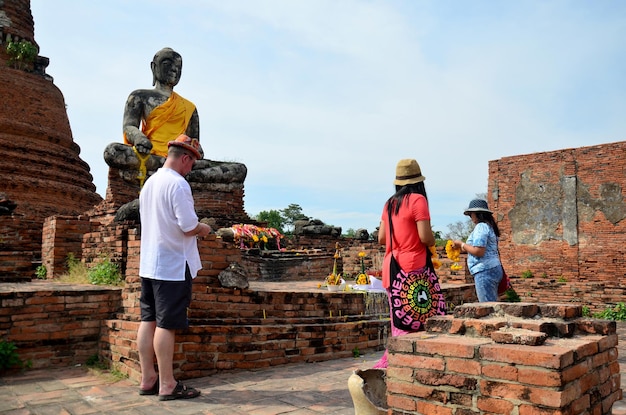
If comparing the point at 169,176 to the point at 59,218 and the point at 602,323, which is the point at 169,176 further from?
the point at 59,218

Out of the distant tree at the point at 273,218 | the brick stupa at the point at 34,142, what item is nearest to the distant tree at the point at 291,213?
the distant tree at the point at 273,218

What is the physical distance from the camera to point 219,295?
→ 4227 millimetres

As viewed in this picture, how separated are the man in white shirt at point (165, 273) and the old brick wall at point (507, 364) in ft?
5.12

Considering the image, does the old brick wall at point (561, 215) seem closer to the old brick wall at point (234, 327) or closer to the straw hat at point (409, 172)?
the old brick wall at point (234, 327)

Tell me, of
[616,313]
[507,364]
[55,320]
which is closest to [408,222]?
[507,364]

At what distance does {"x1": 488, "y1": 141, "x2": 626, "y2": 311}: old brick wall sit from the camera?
1313cm

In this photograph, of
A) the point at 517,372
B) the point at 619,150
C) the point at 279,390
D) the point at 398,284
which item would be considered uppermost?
the point at 619,150

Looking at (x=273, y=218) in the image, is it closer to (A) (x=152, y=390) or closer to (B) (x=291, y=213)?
(B) (x=291, y=213)

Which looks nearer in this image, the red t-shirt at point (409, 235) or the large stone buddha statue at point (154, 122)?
the red t-shirt at point (409, 235)

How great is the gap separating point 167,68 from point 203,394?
576 cm

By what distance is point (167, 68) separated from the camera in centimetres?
783

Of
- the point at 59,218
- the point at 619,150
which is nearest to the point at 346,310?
the point at 59,218

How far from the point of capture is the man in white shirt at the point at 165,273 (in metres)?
3.23

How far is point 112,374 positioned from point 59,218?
3210 mm
